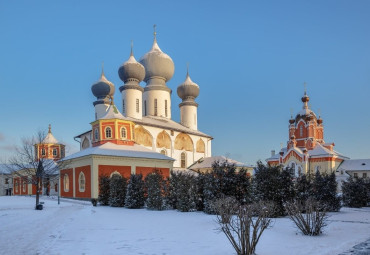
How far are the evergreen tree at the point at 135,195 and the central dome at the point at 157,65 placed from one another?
100 ft

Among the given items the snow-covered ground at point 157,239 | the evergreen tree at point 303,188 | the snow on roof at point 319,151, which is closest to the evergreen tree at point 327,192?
the evergreen tree at point 303,188

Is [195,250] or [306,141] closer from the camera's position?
[195,250]

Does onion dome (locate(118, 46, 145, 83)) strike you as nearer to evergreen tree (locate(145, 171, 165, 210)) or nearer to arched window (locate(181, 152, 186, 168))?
arched window (locate(181, 152, 186, 168))

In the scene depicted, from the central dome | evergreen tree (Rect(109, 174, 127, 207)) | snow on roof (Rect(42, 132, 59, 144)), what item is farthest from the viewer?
the central dome

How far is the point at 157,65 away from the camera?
49875 mm

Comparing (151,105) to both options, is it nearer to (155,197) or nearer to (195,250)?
(155,197)

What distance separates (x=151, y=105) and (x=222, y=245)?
41708mm

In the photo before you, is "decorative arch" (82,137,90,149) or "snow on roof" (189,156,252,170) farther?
"snow on roof" (189,156,252,170)

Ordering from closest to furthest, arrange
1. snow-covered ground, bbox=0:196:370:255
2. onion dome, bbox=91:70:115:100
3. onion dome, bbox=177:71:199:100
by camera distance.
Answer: snow-covered ground, bbox=0:196:370:255 < onion dome, bbox=91:70:115:100 < onion dome, bbox=177:71:199:100

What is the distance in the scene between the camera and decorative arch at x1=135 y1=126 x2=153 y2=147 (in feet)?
134

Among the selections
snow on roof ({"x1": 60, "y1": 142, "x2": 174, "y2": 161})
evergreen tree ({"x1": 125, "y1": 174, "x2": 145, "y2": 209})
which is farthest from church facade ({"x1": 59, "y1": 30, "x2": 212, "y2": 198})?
evergreen tree ({"x1": 125, "y1": 174, "x2": 145, "y2": 209})

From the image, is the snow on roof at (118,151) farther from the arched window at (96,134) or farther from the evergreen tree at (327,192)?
the evergreen tree at (327,192)

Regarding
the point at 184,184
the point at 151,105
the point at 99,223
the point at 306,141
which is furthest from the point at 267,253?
the point at 306,141

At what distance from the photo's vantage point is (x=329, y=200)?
61.1 feet
